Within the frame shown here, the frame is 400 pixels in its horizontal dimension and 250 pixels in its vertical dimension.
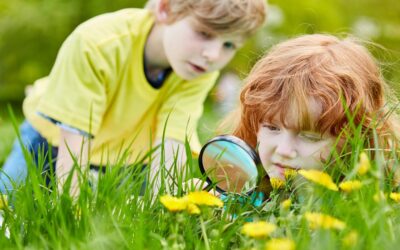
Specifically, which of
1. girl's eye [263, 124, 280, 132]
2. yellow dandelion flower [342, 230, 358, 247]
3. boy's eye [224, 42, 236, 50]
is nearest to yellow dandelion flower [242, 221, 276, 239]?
yellow dandelion flower [342, 230, 358, 247]

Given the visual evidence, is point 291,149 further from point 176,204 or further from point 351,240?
point 351,240

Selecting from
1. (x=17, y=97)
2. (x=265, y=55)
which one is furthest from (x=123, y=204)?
(x=17, y=97)

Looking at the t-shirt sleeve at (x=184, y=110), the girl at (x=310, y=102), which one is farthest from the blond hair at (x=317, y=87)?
the t-shirt sleeve at (x=184, y=110)

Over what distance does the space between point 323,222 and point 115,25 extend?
212 cm

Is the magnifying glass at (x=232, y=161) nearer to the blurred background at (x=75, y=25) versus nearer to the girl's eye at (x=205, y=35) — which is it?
the girl's eye at (x=205, y=35)

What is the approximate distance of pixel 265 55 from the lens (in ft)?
7.40

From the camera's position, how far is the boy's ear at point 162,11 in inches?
123

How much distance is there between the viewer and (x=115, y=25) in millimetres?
3182

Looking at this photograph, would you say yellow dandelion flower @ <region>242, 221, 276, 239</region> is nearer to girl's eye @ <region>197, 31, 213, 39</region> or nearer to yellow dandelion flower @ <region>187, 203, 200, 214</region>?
yellow dandelion flower @ <region>187, 203, 200, 214</region>

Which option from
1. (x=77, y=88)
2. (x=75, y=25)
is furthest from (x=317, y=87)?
(x=75, y=25)

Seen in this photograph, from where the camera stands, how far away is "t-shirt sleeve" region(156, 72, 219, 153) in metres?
3.37

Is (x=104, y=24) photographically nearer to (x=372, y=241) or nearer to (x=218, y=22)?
(x=218, y=22)

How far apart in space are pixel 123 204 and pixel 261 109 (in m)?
0.59

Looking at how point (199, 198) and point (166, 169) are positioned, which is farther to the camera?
point (166, 169)
